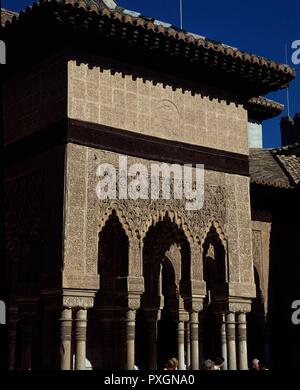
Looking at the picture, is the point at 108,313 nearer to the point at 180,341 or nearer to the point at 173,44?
the point at 180,341

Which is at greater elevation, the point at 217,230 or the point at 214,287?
the point at 217,230

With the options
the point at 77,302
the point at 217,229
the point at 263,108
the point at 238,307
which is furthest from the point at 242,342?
the point at 263,108

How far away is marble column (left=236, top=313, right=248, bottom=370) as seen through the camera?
41.0ft

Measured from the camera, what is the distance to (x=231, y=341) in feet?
41.4

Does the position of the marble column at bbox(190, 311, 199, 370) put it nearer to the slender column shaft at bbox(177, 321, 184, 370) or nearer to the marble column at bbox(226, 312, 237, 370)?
the marble column at bbox(226, 312, 237, 370)

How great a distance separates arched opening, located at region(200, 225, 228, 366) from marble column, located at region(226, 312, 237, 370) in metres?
0.22

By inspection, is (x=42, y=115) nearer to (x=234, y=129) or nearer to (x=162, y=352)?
(x=234, y=129)

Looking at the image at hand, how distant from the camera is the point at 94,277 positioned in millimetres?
11023

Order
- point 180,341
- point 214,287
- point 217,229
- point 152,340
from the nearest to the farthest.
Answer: point 217,229 → point 214,287 → point 152,340 → point 180,341

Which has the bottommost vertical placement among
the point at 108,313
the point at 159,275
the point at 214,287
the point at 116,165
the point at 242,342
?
the point at 242,342

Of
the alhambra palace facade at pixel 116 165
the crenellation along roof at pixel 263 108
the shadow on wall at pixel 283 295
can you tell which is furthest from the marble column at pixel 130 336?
the crenellation along roof at pixel 263 108

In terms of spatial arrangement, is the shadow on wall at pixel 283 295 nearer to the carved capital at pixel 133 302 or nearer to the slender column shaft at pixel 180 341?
the slender column shaft at pixel 180 341

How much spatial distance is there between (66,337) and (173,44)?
4.99m

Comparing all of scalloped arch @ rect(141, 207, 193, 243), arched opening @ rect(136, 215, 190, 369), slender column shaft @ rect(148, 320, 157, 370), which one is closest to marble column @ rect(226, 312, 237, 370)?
arched opening @ rect(136, 215, 190, 369)
